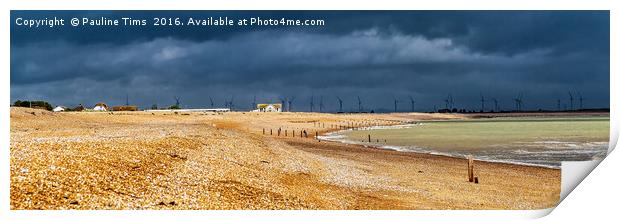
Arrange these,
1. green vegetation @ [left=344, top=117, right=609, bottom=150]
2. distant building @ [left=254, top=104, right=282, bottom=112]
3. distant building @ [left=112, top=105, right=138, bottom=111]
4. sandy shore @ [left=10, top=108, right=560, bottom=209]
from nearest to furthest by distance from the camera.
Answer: sandy shore @ [left=10, top=108, right=560, bottom=209], green vegetation @ [left=344, top=117, right=609, bottom=150], distant building @ [left=112, top=105, right=138, bottom=111], distant building @ [left=254, top=104, right=282, bottom=112]

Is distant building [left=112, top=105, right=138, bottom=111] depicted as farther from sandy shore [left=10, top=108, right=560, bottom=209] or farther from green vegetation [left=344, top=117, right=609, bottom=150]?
sandy shore [left=10, top=108, right=560, bottom=209]

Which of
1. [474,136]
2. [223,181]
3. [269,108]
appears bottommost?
[474,136]

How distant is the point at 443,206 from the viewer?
15.9m

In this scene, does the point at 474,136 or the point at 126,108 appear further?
the point at 126,108

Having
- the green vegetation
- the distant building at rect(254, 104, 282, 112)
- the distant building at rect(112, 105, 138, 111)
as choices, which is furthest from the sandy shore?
the distant building at rect(254, 104, 282, 112)

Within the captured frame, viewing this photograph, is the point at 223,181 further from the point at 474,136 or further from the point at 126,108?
the point at 126,108

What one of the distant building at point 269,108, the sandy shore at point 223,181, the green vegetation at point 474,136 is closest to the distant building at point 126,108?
the distant building at point 269,108

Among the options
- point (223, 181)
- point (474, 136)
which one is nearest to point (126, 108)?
point (474, 136)

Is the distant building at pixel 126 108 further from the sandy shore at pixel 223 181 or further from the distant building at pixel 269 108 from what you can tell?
the sandy shore at pixel 223 181

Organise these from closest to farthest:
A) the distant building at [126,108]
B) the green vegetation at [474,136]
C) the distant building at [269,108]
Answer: the green vegetation at [474,136]
the distant building at [126,108]
the distant building at [269,108]

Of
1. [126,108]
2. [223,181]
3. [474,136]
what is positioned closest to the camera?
[223,181]

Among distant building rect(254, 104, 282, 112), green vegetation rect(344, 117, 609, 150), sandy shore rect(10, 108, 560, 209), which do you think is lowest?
green vegetation rect(344, 117, 609, 150)

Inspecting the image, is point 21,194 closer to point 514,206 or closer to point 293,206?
point 293,206
